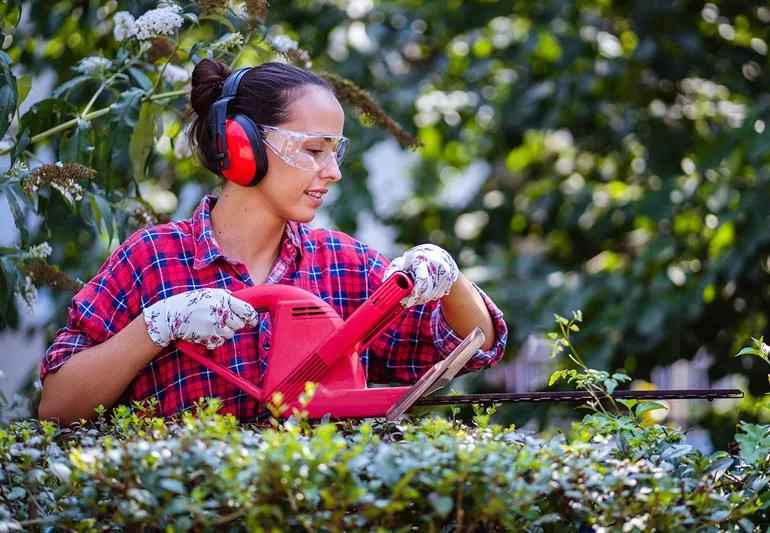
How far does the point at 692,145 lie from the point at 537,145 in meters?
1.16

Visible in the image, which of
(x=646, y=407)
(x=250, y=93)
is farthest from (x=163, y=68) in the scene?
(x=646, y=407)

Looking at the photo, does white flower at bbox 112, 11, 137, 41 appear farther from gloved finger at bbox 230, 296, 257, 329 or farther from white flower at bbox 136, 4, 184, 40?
gloved finger at bbox 230, 296, 257, 329

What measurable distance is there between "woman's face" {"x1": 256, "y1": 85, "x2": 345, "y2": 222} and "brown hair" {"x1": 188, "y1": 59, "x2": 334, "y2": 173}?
29mm

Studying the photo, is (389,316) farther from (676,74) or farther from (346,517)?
(676,74)

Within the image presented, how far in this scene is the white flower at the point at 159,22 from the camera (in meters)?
2.62

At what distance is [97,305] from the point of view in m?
2.16

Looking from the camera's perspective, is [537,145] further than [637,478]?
Yes

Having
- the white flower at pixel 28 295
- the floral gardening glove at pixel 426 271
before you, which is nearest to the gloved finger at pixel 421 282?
the floral gardening glove at pixel 426 271

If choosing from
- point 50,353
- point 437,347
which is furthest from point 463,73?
point 50,353

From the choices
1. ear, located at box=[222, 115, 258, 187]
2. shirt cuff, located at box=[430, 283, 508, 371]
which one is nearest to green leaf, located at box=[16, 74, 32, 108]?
ear, located at box=[222, 115, 258, 187]

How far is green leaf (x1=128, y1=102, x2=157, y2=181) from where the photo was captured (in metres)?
2.75

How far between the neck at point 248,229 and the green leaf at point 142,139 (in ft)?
1.67

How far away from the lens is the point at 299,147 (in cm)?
224

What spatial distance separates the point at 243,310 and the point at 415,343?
514 mm
